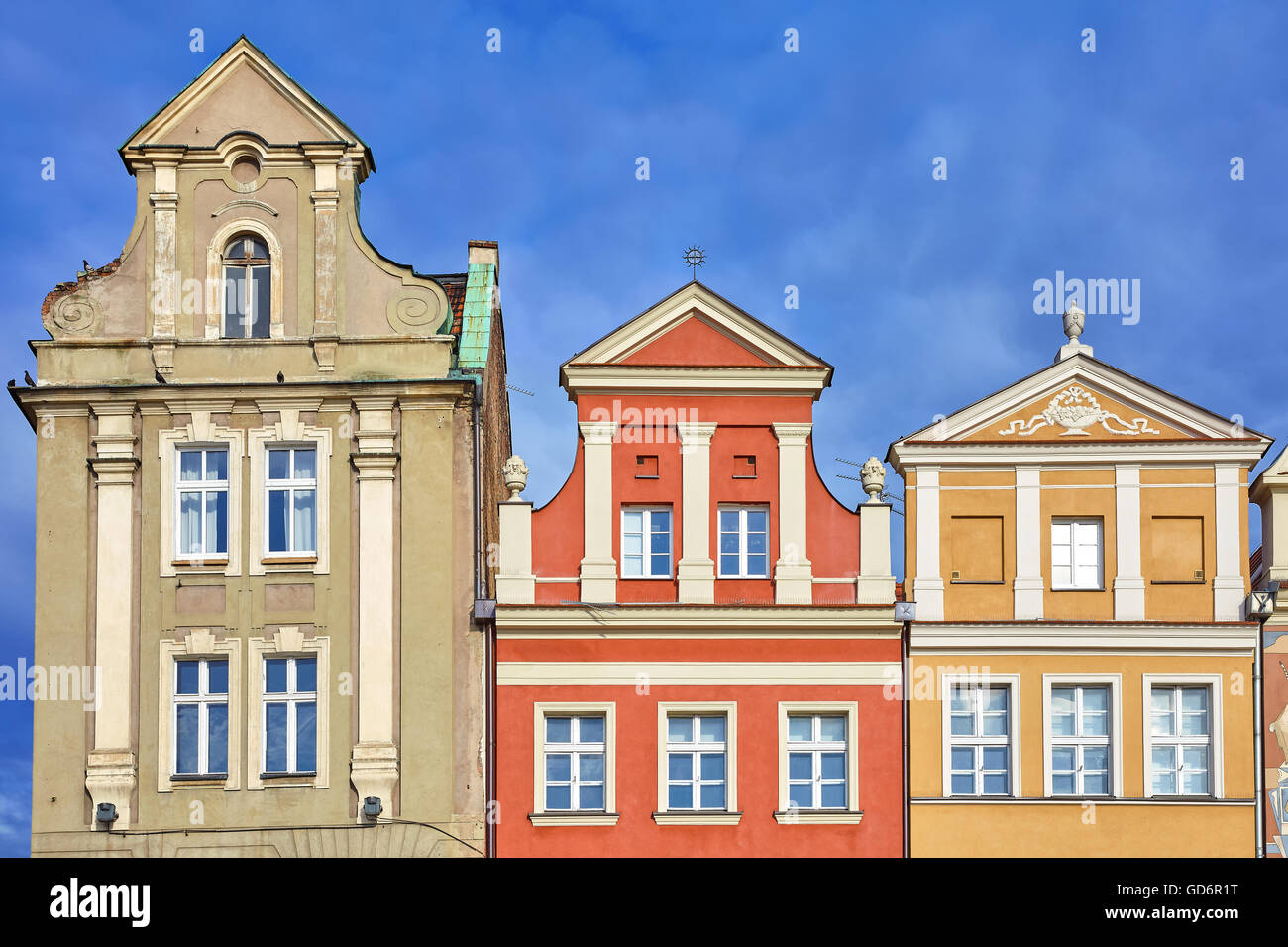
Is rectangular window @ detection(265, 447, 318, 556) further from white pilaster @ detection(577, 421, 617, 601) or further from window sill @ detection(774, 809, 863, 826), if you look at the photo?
window sill @ detection(774, 809, 863, 826)

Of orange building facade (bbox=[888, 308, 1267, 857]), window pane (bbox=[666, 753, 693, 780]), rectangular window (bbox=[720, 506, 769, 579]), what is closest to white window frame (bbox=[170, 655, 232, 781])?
window pane (bbox=[666, 753, 693, 780])

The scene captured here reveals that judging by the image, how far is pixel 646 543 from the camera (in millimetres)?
36469

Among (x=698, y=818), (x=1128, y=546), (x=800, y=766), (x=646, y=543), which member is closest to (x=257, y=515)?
(x=646, y=543)

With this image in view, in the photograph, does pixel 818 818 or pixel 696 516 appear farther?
→ pixel 696 516

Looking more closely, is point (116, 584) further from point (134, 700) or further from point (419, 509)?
point (419, 509)

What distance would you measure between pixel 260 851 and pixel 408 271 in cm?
943

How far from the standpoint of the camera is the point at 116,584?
118ft

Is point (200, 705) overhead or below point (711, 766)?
overhead

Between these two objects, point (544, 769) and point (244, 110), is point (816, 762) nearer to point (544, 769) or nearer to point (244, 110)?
point (544, 769)

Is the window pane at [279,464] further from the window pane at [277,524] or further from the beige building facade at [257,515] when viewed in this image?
the window pane at [277,524]

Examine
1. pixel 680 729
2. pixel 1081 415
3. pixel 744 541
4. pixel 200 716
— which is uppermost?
pixel 1081 415

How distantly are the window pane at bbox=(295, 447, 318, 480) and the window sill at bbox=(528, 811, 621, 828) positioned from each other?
6344mm

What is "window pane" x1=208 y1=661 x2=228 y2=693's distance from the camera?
35.7 m

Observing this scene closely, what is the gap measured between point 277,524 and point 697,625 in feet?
22.0
